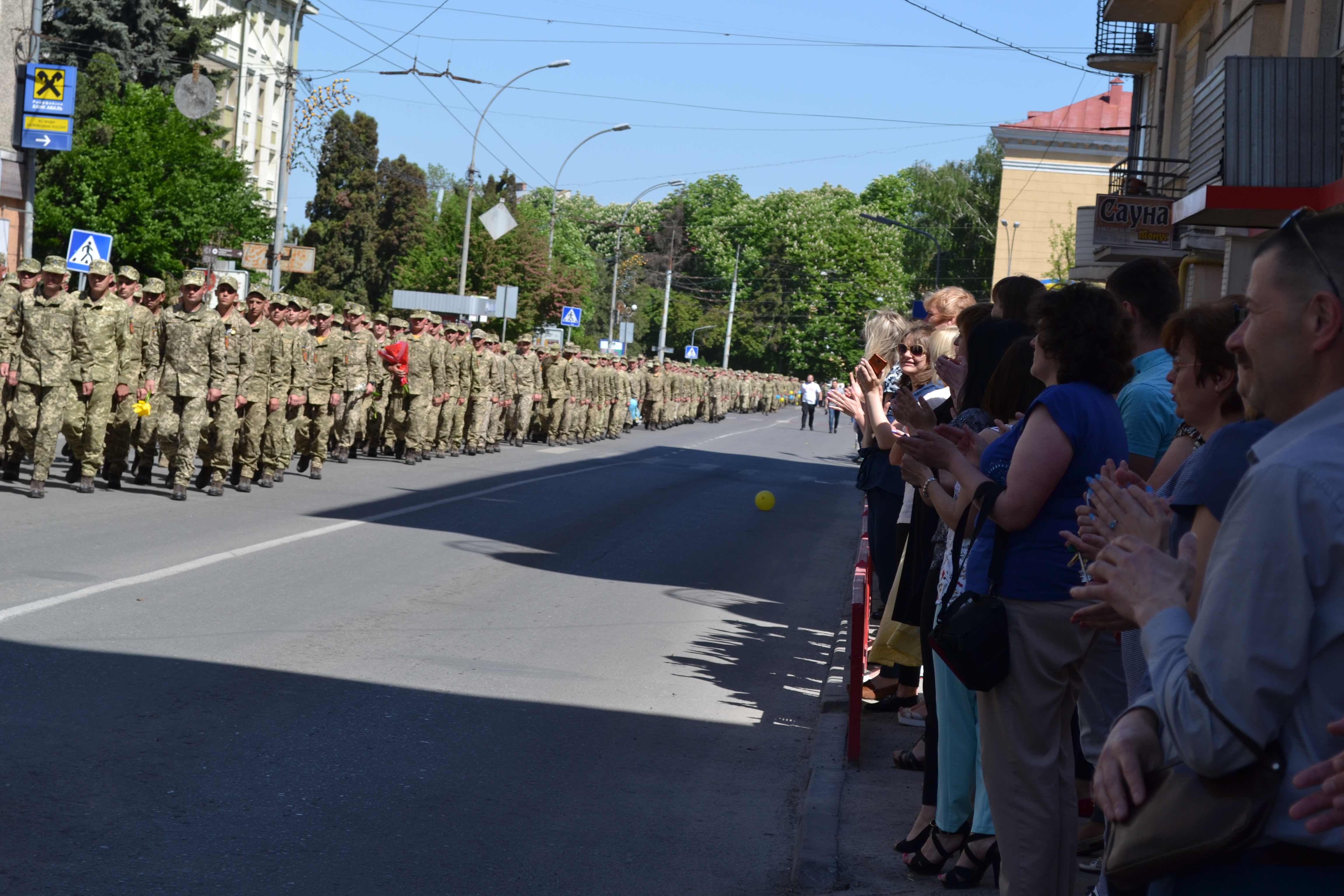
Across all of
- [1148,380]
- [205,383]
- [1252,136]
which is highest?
[1252,136]

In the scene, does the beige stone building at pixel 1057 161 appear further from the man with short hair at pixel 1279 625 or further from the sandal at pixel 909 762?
the man with short hair at pixel 1279 625

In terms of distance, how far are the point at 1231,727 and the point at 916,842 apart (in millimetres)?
3245

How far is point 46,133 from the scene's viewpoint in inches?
1446

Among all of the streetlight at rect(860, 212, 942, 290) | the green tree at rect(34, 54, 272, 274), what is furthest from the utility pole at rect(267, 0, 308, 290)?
the streetlight at rect(860, 212, 942, 290)

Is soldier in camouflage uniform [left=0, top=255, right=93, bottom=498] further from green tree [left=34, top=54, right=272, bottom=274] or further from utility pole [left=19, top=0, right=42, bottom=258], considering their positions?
green tree [left=34, top=54, right=272, bottom=274]

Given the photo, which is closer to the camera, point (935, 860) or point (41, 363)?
point (935, 860)

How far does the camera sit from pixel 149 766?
5.58m

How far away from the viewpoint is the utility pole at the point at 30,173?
1356 inches

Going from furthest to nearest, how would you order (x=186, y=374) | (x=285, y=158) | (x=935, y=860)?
(x=285, y=158) → (x=186, y=374) → (x=935, y=860)

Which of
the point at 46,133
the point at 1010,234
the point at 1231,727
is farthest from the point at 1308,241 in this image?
the point at 1010,234

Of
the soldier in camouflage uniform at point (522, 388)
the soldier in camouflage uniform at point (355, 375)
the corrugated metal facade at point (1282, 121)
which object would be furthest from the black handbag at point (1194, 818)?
the soldier in camouflage uniform at point (522, 388)

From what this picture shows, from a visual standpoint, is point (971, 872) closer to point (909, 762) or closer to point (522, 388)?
point (909, 762)

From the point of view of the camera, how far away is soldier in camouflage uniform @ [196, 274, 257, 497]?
1535cm

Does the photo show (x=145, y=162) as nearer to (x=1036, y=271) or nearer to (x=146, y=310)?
(x=146, y=310)
